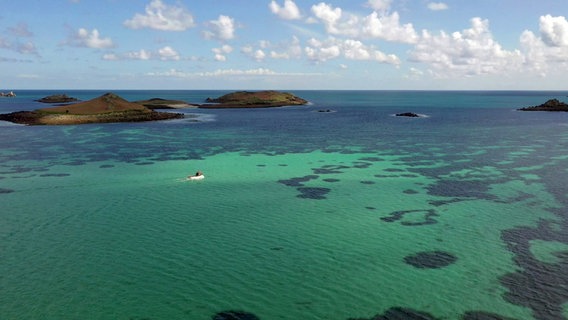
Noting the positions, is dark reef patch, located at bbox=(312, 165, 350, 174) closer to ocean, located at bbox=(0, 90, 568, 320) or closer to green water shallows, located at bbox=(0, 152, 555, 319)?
ocean, located at bbox=(0, 90, 568, 320)

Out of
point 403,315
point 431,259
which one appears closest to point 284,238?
point 431,259

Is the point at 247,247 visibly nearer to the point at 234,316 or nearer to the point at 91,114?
the point at 234,316

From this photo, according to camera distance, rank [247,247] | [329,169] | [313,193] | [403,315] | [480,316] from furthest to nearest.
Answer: [329,169], [313,193], [247,247], [403,315], [480,316]

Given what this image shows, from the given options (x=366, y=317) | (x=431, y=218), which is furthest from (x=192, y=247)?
(x=431, y=218)

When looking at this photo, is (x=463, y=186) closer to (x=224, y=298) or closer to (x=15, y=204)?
(x=224, y=298)

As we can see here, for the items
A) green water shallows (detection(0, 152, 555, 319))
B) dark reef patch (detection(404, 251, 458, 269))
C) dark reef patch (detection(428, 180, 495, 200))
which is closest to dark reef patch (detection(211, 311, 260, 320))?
green water shallows (detection(0, 152, 555, 319))

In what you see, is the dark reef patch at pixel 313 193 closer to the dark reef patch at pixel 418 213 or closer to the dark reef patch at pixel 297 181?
the dark reef patch at pixel 297 181
